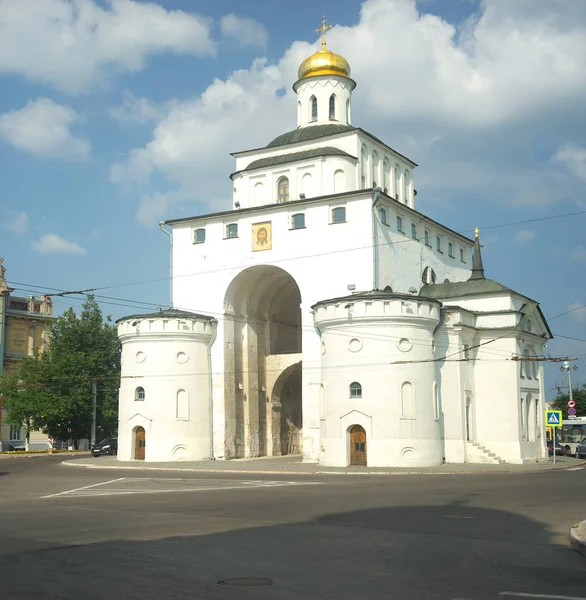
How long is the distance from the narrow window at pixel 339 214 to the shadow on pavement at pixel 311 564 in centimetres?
2709

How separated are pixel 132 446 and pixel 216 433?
434 centimetres

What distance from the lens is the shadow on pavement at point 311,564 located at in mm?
8133

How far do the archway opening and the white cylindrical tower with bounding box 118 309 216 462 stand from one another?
29.8 feet

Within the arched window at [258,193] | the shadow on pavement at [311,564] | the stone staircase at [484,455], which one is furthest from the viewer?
the arched window at [258,193]

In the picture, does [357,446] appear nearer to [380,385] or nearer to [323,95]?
[380,385]

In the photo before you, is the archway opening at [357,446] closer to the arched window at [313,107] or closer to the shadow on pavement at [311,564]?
the arched window at [313,107]

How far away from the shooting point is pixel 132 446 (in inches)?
1609

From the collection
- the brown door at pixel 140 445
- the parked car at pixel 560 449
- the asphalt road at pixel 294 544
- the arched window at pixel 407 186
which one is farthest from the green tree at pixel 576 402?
the asphalt road at pixel 294 544

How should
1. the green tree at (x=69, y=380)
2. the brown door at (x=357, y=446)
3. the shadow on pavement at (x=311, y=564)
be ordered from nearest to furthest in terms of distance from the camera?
the shadow on pavement at (x=311, y=564), the brown door at (x=357, y=446), the green tree at (x=69, y=380)

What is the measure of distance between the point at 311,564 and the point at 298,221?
106 ft

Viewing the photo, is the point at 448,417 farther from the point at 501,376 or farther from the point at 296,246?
the point at 296,246

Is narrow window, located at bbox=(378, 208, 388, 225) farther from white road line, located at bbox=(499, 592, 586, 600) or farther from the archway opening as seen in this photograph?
white road line, located at bbox=(499, 592, 586, 600)

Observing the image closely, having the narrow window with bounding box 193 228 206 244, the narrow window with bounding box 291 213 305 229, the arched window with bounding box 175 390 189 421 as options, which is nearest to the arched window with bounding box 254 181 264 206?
the narrow window with bounding box 193 228 206 244

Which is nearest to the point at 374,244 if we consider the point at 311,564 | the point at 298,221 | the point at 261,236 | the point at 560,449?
the point at 298,221
